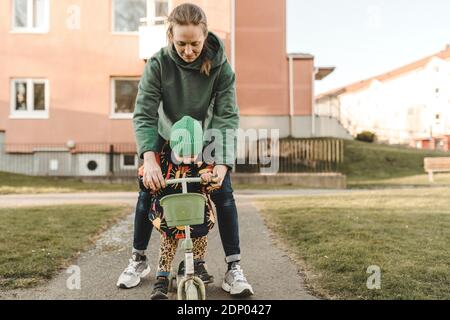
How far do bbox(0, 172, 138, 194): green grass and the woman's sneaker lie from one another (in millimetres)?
9348

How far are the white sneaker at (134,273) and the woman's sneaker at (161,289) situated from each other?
0.30m

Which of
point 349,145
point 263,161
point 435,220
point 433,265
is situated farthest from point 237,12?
point 433,265

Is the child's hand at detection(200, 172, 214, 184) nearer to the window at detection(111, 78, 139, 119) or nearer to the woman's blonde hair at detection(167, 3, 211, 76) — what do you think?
the woman's blonde hair at detection(167, 3, 211, 76)

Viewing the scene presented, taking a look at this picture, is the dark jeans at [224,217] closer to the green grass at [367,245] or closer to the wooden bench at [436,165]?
the green grass at [367,245]

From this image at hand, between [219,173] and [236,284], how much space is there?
2.41 feet

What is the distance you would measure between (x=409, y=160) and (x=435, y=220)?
61.1 feet

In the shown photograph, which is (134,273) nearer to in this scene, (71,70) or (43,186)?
(43,186)

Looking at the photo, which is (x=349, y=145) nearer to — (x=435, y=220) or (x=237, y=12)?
(x=237, y=12)

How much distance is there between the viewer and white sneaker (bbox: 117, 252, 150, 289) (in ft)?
11.1

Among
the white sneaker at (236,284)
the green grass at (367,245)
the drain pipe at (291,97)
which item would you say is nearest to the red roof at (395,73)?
the drain pipe at (291,97)

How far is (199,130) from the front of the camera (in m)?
2.85

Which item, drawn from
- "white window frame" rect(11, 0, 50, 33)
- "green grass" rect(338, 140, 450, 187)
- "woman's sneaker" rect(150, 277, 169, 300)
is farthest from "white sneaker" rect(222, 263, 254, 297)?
"white window frame" rect(11, 0, 50, 33)

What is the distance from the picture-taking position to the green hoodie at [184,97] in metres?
3.14
